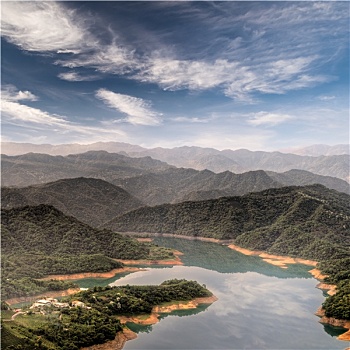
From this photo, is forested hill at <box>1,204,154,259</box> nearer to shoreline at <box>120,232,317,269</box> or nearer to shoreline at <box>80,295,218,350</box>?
shoreline at <box>120,232,317,269</box>

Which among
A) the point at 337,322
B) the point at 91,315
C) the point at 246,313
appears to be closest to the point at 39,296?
the point at 91,315

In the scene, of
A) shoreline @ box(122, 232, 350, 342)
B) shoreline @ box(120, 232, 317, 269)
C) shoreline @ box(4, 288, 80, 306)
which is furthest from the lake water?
shoreline @ box(4, 288, 80, 306)

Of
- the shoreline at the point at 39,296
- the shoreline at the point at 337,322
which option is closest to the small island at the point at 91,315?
the shoreline at the point at 39,296

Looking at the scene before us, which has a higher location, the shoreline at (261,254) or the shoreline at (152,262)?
the shoreline at (261,254)

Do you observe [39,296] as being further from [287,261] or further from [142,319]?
[287,261]

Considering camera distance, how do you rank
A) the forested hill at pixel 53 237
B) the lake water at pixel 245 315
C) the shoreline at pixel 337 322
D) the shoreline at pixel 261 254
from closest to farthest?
the lake water at pixel 245 315, the shoreline at pixel 337 322, the forested hill at pixel 53 237, the shoreline at pixel 261 254

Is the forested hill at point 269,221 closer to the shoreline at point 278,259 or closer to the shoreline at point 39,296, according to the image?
the shoreline at point 278,259
